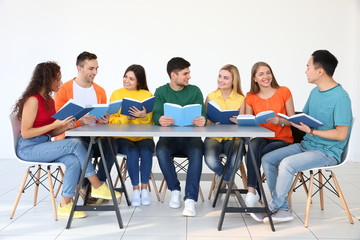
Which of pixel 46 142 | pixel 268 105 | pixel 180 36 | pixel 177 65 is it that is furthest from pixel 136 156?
pixel 180 36

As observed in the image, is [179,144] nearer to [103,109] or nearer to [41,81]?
[103,109]

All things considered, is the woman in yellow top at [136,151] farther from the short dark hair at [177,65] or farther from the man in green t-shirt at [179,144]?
the short dark hair at [177,65]

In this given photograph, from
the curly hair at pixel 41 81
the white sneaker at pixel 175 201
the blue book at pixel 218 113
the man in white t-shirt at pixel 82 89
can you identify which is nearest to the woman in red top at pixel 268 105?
the blue book at pixel 218 113

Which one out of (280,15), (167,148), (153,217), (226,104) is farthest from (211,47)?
(153,217)

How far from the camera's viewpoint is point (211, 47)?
18.0 ft

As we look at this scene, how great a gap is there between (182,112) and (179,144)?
0.45 m

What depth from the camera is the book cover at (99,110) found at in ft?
9.21

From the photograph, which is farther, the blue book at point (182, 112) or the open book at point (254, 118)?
the blue book at point (182, 112)

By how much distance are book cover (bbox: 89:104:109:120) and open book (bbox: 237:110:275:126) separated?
0.98 metres

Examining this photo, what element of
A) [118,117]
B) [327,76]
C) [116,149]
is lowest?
[116,149]

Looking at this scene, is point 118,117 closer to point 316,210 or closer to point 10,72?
point 316,210

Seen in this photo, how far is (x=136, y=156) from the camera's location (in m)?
3.22

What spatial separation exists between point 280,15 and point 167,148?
10.4 ft

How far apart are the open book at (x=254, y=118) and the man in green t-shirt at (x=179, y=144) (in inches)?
10.9
